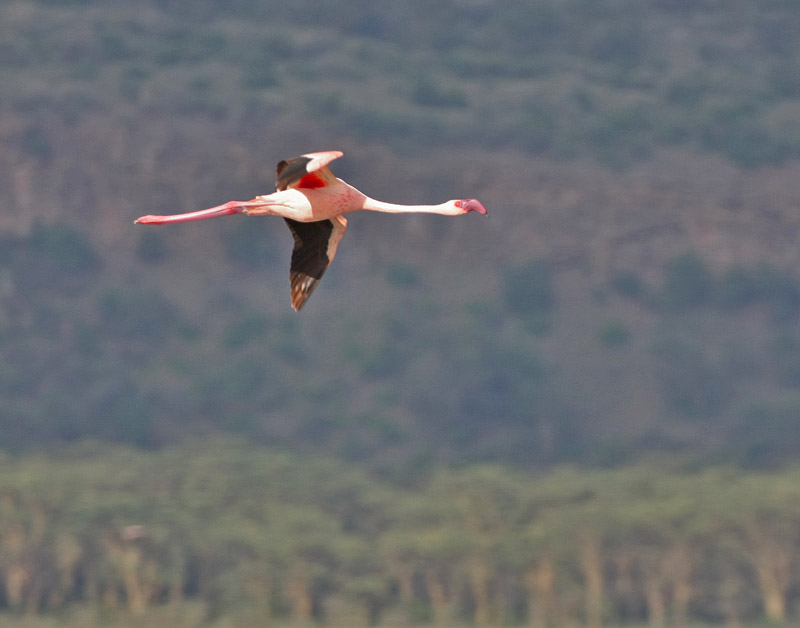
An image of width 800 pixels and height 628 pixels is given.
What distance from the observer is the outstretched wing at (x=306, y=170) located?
483 inches

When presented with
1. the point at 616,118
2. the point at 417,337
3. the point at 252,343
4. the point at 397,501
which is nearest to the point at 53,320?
the point at 252,343

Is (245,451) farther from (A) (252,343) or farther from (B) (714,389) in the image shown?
(B) (714,389)

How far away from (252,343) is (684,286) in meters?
19.6

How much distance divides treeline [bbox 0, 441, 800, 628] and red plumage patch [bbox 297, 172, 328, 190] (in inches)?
1343

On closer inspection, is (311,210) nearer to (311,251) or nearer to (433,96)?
(311,251)

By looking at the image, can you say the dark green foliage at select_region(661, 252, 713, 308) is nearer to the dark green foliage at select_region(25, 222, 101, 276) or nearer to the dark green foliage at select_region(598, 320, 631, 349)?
the dark green foliage at select_region(598, 320, 631, 349)

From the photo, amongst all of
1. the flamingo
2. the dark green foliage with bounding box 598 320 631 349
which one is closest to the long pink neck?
the flamingo

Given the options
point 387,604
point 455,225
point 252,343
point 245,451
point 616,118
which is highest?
point 616,118

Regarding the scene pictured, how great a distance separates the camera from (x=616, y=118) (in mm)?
88188

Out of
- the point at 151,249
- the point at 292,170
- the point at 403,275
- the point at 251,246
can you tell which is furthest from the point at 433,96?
the point at 292,170

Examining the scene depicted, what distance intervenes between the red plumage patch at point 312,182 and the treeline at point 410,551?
112 ft

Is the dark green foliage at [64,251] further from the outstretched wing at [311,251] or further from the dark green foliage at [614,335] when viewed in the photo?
the outstretched wing at [311,251]

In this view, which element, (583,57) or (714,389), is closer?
(714,389)

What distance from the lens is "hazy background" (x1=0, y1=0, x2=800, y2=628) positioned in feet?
164
